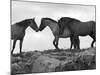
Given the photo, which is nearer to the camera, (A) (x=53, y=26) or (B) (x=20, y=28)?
(B) (x=20, y=28)

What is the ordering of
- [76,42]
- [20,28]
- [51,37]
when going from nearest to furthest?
[20,28] < [51,37] < [76,42]

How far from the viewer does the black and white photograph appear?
252 centimetres

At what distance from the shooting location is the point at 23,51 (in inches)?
99.8

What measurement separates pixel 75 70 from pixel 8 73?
86 cm

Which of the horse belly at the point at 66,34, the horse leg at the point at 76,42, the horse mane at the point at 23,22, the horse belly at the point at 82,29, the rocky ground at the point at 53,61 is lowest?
the rocky ground at the point at 53,61

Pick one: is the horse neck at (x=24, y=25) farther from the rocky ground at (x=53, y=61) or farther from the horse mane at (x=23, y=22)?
the rocky ground at (x=53, y=61)

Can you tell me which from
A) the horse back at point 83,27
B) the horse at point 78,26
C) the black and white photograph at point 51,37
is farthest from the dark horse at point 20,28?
the horse back at point 83,27

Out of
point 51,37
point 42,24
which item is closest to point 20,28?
point 42,24

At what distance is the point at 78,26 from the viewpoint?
110 inches

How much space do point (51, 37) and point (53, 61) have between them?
298 millimetres

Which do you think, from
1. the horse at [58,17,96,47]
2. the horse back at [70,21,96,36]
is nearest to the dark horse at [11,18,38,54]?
the horse at [58,17,96,47]

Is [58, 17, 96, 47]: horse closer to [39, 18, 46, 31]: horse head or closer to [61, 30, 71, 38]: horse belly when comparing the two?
[61, 30, 71, 38]: horse belly

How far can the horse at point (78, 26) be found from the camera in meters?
2.73

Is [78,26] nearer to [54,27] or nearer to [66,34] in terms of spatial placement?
[66,34]
